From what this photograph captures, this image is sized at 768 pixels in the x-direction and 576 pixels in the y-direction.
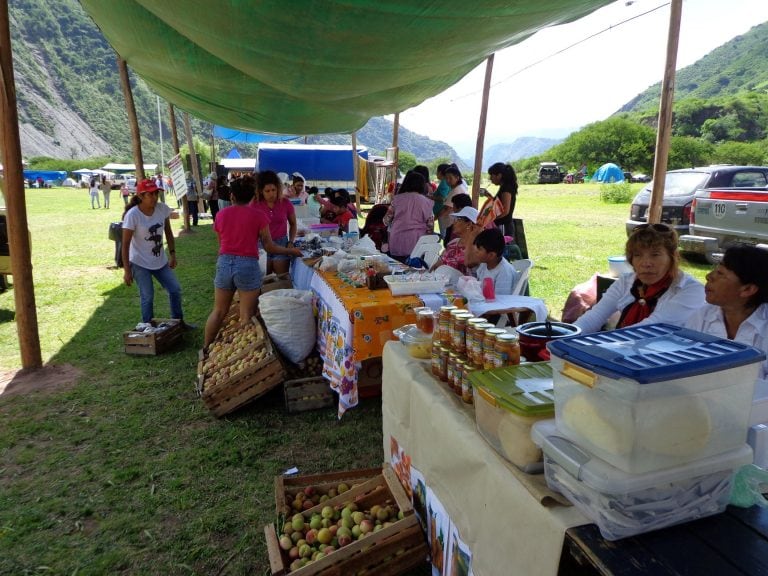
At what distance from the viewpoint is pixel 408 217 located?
5.99m

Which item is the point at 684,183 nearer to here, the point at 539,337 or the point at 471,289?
the point at 471,289

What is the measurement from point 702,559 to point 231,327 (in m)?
4.50

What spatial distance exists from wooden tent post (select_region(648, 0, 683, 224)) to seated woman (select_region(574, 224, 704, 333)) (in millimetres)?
2833

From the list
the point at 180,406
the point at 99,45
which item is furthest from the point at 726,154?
the point at 99,45

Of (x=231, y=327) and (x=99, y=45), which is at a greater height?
(x=99, y=45)

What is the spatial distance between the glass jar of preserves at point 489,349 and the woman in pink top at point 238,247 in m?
3.15

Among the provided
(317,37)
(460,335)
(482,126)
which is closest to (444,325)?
(460,335)

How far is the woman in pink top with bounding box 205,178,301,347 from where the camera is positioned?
175 inches

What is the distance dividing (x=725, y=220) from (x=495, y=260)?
6.33m

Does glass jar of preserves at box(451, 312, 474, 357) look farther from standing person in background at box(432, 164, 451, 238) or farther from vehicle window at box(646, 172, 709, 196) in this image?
vehicle window at box(646, 172, 709, 196)

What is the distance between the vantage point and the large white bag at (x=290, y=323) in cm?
414

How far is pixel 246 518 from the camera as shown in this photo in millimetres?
2678

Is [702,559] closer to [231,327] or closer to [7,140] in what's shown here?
[231,327]

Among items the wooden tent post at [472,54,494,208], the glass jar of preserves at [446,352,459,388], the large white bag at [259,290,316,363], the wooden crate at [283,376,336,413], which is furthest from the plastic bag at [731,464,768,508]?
the wooden tent post at [472,54,494,208]
